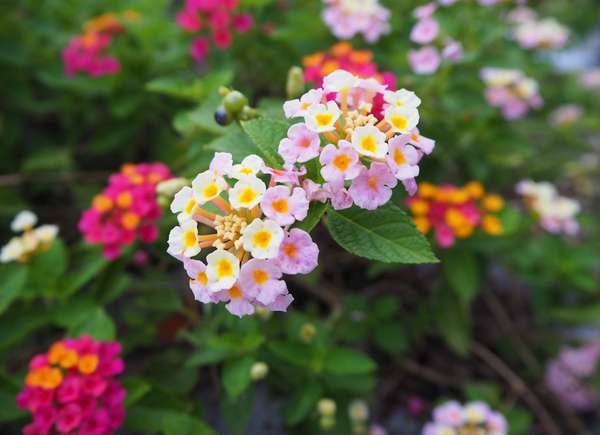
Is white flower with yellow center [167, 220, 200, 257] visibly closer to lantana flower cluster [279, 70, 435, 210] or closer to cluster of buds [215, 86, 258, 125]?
lantana flower cluster [279, 70, 435, 210]

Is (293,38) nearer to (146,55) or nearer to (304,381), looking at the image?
(146,55)

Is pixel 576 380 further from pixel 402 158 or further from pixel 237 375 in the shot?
pixel 402 158

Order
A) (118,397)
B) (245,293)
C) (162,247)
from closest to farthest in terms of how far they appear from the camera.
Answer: (245,293)
(118,397)
(162,247)

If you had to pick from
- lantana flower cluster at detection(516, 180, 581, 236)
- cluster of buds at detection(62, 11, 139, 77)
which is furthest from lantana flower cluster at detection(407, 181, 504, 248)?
cluster of buds at detection(62, 11, 139, 77)

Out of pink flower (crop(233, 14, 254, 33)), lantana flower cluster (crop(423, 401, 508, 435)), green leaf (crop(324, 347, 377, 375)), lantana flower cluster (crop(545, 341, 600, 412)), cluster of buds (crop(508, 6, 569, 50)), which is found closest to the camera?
green leaf (crop(324, 347, 377, 375))

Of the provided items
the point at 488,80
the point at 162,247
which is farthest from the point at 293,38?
the point at 162,247

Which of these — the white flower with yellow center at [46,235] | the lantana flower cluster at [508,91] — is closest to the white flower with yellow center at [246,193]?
the white flower with yellow center at [46,235]
